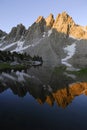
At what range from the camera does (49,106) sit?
28.5m

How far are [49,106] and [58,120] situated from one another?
18.4 ft

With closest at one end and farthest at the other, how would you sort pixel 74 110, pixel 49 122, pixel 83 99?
pixel 49 122
pixel 74 110
pixel 83 99

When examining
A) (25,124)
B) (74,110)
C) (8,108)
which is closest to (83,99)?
(74,110)

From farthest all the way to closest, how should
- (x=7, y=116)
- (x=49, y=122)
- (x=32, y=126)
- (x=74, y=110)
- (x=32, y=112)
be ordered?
(x=74, y=110) < (x=32, y=112) < (x=7, y=116) < (x=49, y=122) < (x=32, y=126)

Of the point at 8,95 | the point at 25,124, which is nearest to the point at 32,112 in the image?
the point at 25,124

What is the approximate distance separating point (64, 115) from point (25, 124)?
5.35 metres

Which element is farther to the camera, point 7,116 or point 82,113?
point 82,113

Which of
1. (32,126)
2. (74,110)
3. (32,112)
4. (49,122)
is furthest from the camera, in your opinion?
(74,110)

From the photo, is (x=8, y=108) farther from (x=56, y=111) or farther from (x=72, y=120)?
(x=72, y=120)

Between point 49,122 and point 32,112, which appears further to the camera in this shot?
point 32,112

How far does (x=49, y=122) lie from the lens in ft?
72.9

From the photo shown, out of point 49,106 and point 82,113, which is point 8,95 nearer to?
point 49,106

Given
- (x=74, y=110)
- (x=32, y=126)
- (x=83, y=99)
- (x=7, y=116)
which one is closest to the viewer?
(x=32, y=126)

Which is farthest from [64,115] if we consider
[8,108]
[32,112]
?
[8,108]
